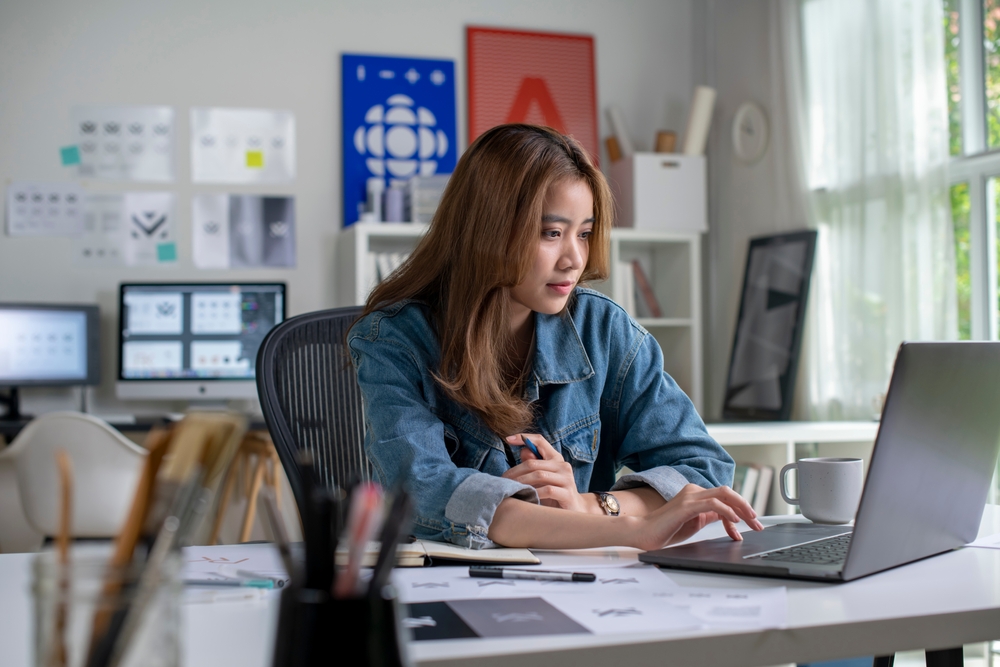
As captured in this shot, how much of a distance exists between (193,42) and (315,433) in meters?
2.42

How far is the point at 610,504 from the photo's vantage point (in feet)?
3.90

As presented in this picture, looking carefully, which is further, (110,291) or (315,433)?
(110,291)

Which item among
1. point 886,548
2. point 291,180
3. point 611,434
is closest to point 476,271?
point 611,434

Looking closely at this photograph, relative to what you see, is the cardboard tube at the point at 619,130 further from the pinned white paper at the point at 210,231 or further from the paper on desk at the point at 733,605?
the paper on desk at the point at 733,605

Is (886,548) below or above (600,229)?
below

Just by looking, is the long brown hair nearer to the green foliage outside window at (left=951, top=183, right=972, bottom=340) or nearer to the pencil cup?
the pencil cup

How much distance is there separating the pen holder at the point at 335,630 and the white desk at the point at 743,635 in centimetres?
16

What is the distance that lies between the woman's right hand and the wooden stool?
211 cm

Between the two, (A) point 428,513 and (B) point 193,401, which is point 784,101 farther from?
(A) point 428,513

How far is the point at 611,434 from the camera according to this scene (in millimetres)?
1442

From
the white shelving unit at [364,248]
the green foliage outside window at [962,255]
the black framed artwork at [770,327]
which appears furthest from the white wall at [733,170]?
the white shelving unit at [364,248]

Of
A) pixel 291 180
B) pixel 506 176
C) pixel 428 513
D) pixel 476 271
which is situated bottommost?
pixel 428 513

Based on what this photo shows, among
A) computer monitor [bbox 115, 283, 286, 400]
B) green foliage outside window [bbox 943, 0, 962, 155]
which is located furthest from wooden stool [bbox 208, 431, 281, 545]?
green foliage outside window [bbox 943, 0, 962, 155]

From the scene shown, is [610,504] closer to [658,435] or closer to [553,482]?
[553,482]
